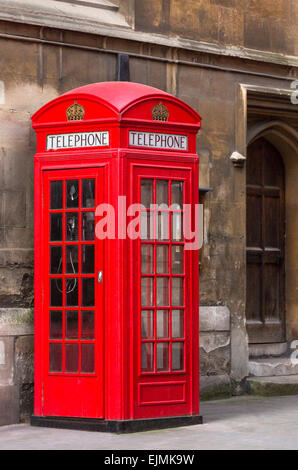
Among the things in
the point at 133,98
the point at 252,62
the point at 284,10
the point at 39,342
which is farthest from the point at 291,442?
the point at 284,10

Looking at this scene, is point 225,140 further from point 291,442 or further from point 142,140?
point 291,442

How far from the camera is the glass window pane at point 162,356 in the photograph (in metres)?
9.07

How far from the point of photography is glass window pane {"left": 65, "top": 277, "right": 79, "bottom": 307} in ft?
29.6

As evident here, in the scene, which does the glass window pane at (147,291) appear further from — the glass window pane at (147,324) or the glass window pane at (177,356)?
the glass window pane at (177,356)

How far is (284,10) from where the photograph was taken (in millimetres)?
11945

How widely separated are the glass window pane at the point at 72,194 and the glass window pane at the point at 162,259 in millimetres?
801

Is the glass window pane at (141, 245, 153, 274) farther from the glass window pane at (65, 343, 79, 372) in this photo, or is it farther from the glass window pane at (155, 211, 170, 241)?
the glass window pane at (65, 343, 79, 372)

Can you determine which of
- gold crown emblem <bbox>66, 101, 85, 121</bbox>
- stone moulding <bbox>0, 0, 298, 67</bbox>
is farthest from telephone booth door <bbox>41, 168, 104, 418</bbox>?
stone moulding <bbox>0, 0, 298, 67</bbox>

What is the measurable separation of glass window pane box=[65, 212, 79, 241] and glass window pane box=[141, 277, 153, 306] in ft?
2.24

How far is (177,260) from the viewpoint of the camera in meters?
9.23

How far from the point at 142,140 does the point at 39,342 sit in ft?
6.34

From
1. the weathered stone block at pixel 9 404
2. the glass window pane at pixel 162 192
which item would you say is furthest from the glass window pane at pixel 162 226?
the weathered stone block at pixel 9 404

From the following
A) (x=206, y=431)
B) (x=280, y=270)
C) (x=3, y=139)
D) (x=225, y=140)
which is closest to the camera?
(x=206, y=431)

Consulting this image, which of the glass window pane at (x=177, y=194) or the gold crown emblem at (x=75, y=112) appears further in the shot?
the glass window pane at (x=177, y=194)
